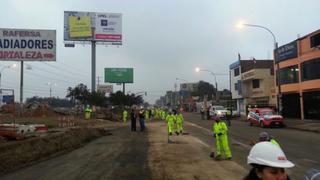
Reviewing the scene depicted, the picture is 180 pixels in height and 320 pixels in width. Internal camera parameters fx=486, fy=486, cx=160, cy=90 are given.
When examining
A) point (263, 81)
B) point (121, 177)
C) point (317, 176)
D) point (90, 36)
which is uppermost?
point (90, 36)

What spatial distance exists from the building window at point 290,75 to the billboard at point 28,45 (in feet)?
82.2

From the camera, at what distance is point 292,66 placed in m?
52.1

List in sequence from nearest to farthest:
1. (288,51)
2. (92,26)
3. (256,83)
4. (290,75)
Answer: (290,75), (288,51), (256,83), (92,26)

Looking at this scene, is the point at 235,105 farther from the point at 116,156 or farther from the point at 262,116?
the point at 116,156

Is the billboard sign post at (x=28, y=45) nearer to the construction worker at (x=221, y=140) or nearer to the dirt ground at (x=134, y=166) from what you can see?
the dirt ground at (x=134, y=166)

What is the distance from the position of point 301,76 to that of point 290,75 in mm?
3882

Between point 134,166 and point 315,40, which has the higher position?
point 315,40

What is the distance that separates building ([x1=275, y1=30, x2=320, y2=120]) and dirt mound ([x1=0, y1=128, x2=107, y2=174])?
22179 millimetres

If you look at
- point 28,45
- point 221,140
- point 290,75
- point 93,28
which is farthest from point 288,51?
point 221,140

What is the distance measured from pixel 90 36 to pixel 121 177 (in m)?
62.8

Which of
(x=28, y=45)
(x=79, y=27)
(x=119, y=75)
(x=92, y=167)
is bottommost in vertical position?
(x=92, y=167)

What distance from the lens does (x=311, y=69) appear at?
46.4 metres

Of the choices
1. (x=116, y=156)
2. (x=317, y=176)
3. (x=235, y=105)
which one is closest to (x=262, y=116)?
(x=116, y=156)

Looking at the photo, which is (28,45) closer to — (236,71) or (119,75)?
(236,71)
